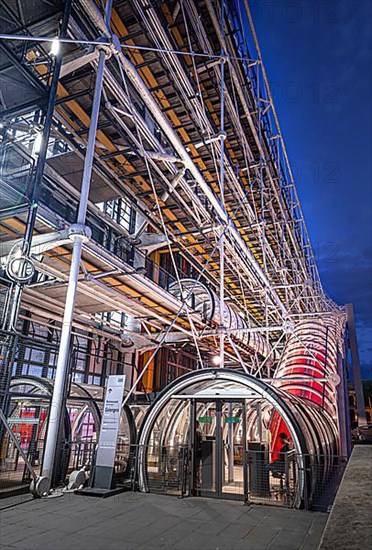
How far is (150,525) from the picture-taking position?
590 centimetres

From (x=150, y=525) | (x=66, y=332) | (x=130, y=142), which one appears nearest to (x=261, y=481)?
(x=150, y=525)

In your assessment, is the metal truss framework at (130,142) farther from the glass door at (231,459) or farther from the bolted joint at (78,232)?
the glass door at (231,459)

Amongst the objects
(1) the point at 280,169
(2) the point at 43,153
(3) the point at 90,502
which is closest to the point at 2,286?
(2) the point at 43,153

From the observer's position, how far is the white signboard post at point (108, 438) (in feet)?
27.3

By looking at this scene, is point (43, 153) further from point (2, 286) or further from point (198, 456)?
point (198, 456)

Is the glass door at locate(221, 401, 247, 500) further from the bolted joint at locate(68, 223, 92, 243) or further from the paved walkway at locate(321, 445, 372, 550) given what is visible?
the paved walkway at locate(321, 445, 372, 550)

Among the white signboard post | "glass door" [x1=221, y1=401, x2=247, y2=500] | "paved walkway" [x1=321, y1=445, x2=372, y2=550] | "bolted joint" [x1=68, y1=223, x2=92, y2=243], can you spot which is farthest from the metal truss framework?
"paved walkway" [x1=321, y1=445, x2=372, y2=550]

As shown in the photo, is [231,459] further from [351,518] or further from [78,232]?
[351,518]

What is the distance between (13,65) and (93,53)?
1.60 metres

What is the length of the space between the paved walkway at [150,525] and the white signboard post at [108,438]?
2.19 ft

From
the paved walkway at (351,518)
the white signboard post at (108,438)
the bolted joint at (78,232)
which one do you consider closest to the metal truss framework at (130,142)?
the bolted joint at (78,232)

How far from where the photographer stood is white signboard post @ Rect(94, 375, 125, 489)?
832 cm

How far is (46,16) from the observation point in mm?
8562

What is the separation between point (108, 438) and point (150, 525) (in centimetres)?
286
